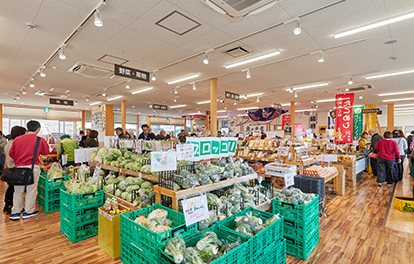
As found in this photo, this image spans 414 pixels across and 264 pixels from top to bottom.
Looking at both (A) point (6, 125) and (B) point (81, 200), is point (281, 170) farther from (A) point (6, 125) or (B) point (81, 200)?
(A) point (6, 125)

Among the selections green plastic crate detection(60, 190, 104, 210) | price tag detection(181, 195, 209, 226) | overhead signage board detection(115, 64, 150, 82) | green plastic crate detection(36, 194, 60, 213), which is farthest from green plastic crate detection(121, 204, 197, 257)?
overhead signage board detection(115, 64, 150, 82)

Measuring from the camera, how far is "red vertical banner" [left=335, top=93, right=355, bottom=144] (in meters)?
8.98

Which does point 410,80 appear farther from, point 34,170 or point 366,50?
point 34,170

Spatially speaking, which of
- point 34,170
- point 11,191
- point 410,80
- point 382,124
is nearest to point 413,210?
point 410,80

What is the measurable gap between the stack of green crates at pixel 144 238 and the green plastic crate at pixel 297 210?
4.41 ft

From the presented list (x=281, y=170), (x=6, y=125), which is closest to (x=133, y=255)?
(x=281, y=170)

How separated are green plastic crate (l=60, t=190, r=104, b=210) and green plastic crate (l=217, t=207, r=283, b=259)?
217 cm

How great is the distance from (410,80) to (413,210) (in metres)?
5.83

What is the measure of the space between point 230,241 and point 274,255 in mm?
557

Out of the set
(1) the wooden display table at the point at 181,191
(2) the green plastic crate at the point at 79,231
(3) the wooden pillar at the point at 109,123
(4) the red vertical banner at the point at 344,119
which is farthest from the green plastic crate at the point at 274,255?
(3) the wooden pillar at the point at 109,123

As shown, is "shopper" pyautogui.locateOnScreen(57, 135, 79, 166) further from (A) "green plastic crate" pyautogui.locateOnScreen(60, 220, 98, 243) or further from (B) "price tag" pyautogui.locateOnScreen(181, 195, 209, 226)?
(B) "price tag" pyautogui.locateOnScreen(181, 195, 209, 226)

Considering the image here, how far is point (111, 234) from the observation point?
2.81 m

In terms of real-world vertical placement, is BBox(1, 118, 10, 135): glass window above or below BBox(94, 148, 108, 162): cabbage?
above

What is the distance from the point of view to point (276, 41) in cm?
480
